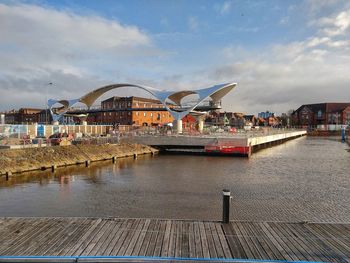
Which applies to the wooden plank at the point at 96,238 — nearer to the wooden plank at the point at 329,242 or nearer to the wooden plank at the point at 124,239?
the wooden plank at the point at 124,239

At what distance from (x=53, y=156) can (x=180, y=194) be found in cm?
1721

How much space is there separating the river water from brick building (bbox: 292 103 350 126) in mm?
132434

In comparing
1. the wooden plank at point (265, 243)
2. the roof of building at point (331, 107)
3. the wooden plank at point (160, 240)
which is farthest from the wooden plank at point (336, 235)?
the roof of building at point (331, 107)

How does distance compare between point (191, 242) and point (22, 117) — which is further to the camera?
point (22, 117)

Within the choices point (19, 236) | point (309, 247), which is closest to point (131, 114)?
point (19, 236)

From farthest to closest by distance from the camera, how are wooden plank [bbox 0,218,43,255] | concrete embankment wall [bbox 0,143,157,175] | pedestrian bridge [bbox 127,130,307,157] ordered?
pedestrian bridge [bbox 127,130,307,157], concrete embankment wall [bbox 0,143,157,175], wooden plank [bbox 0,218,43,255]

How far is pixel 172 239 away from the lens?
877cm

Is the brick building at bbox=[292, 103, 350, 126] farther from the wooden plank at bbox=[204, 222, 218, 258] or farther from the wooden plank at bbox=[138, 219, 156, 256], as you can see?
the wooden plank at bbox=[138, 219, 156, 256]

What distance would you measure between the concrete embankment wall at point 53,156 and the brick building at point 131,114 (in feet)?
203

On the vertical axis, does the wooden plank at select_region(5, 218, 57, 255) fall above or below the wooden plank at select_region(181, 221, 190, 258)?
below

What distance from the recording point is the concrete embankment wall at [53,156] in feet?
90.3

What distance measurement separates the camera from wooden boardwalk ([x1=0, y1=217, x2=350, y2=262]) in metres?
7.84

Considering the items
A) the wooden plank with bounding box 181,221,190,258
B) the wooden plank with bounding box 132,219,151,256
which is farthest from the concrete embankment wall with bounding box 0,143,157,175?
the wooden plank with bounding box 181,221,190,258

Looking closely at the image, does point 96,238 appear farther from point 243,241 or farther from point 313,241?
point 313,241
